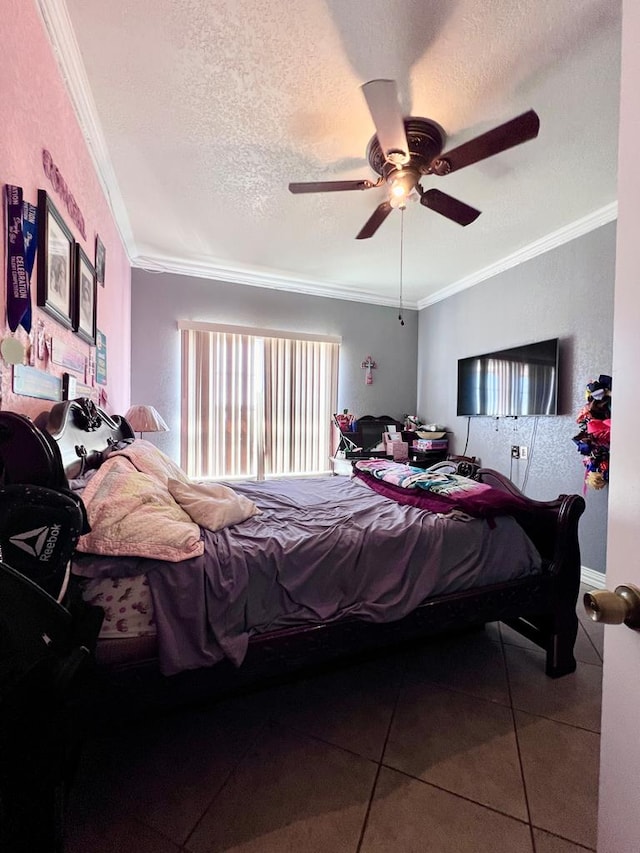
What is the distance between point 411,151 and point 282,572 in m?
2.15

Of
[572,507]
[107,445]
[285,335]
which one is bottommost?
[572,507]

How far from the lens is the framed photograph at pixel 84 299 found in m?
1.86

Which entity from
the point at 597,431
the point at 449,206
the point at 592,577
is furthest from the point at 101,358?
the point at 592,577

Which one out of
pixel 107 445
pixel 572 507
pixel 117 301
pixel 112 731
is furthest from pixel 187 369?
pixel 572 507

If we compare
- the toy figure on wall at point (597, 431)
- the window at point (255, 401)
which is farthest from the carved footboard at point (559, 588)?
the window at point (255, 401)

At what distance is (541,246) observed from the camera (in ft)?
10.2

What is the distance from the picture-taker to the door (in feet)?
1.66

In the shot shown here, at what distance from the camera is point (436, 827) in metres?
1.15

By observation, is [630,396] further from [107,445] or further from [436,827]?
[107,445]

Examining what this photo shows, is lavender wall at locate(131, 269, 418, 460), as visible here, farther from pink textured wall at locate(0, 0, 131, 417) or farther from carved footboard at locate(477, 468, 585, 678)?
carved footboard at locate(477, 468, 585, 678)

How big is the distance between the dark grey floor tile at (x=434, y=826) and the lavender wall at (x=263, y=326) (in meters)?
3.19

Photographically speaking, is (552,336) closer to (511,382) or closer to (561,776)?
(511,382)

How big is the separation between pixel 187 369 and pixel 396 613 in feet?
10.0

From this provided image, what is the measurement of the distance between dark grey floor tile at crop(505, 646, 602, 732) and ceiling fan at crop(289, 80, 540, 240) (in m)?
2.38
